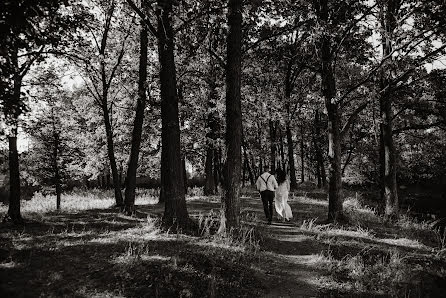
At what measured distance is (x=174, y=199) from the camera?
8688mm

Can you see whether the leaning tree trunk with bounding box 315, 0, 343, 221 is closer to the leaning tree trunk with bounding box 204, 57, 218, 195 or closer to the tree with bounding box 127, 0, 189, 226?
the tree with bounding box 127, 0, 189, 226

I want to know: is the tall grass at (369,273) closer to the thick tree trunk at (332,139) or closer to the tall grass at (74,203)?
the thick tree trunk at (332,139)

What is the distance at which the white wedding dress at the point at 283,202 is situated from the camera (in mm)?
12070

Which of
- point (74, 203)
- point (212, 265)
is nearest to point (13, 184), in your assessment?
point (212, 265)

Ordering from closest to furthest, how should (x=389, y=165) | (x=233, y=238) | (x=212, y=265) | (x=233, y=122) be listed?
1. (x=212, y=265)
2. (x=233, y=238)
3. (x=233, y=122)
4. (x=389, y=165)

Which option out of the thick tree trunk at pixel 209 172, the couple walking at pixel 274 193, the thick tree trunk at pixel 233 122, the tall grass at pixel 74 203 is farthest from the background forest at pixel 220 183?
the tall grass at pixel 74 203

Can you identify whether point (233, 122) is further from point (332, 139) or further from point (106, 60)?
point (106, 60)

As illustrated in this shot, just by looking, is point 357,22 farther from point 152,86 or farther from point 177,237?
point 152,86

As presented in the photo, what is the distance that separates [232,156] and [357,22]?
6314 mm

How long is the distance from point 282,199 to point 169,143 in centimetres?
555

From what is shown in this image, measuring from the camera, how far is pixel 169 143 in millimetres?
8750

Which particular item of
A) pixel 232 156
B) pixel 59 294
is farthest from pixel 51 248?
pixel 232 156

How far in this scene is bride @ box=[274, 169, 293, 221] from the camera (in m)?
12.1

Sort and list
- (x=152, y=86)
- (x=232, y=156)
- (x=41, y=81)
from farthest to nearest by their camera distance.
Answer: (x=152, y=86), (x=41, y=81), (x=232, y=156)
